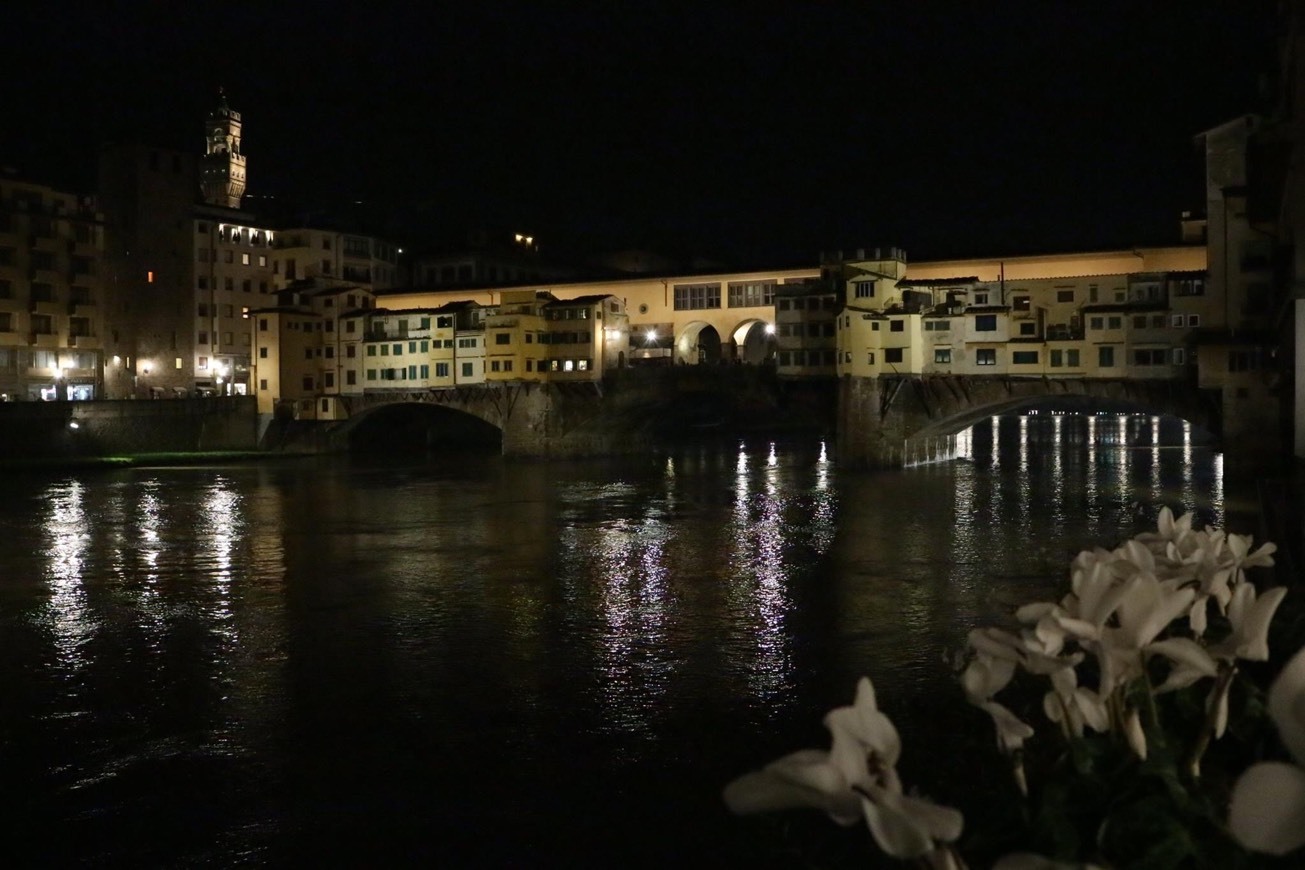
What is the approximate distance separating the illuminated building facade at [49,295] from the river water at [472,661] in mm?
31334

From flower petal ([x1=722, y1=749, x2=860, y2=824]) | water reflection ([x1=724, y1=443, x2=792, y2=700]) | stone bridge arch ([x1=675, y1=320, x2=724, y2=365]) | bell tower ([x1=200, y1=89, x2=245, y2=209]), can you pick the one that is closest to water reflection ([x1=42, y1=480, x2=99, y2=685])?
water reflection ([x1=724, y1=443, x2=792, y2=700])

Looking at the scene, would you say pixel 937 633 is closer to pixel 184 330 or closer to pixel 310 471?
pixel 310 471

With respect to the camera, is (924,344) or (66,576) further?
(924,344)

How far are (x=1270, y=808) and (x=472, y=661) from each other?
14.8m

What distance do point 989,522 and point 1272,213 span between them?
441 inches

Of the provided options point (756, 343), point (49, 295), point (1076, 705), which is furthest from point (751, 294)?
point (1076, 705)

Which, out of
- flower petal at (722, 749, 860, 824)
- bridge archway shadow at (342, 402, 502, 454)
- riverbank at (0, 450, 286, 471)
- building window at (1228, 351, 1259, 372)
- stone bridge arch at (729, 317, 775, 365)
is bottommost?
riverbank at (0, 450, 286, 471)

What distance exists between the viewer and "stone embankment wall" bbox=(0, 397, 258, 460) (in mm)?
54656

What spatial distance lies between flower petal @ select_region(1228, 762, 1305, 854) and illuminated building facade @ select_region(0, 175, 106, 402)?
2797 inches

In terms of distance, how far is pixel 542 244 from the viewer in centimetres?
9625

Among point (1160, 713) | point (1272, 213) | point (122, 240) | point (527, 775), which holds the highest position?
point (122, 240)

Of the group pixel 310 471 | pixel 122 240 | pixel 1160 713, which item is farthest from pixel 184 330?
pixel 1160 713

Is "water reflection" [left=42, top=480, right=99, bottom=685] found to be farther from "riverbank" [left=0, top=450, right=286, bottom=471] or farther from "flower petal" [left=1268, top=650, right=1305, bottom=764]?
"flower petal" [left=1268, top=650, right=1305, bottom=764]

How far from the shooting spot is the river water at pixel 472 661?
9844 mm
